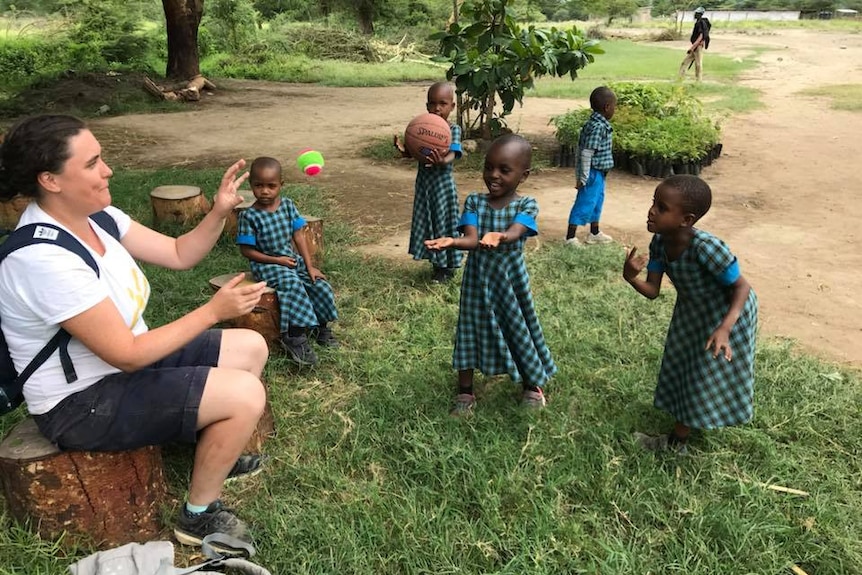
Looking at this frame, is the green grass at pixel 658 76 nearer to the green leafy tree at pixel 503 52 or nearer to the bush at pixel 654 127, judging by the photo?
the bush at pixel 654 127

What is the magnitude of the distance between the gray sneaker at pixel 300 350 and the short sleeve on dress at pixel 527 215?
5.08 ft

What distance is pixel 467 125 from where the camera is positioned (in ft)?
33.0

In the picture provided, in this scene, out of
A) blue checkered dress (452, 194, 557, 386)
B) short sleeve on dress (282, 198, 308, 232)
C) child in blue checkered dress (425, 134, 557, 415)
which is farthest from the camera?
short sleeve on dress (282, 198, 308, 232)

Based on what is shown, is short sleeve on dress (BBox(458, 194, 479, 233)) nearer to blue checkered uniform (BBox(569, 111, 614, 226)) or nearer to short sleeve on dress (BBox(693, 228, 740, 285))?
short sleeve on dress (BBox(693, 228, 740, 285))

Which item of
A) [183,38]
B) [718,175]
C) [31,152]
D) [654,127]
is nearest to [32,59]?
[183,38]

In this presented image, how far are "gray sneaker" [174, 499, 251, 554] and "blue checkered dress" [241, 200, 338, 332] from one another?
141cm

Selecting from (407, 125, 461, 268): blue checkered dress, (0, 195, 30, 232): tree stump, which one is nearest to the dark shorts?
(407, 125, 461, 268): blue checkered dress

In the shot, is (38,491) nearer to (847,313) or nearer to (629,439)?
(629,439)

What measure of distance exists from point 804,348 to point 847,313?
2.52ft

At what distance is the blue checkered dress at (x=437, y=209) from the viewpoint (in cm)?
494

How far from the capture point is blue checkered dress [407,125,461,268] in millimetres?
4941

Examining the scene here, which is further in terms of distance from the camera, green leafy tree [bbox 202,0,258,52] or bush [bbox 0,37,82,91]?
green leafy tree [bbox 202,0,258,52]

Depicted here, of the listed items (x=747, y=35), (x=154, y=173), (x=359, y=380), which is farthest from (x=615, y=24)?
(x=359, y=380)

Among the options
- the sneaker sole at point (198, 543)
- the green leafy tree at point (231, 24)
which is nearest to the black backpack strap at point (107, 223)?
the sneaker sole at point (198, 543)
